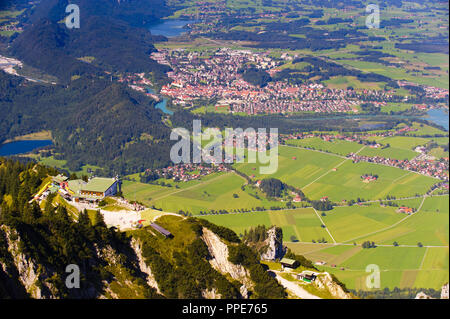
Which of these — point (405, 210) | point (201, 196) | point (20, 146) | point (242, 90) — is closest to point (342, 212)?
point (405, 210)

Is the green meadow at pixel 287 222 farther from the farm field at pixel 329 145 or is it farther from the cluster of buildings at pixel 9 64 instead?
the cluster of buildings at pixel 9 64

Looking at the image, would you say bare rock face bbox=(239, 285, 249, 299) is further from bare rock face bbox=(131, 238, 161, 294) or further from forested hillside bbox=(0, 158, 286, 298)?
bare rock face bbox=(131, 238, 161, 294)

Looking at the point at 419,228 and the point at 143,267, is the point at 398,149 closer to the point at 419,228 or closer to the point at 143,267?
the point at 419,228

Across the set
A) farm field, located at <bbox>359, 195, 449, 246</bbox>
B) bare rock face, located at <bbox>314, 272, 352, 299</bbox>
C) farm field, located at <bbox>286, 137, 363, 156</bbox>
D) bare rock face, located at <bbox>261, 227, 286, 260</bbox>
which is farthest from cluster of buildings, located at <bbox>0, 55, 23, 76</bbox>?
bare rock face, located at <bbox>314, 272, 352, 299</bbox>


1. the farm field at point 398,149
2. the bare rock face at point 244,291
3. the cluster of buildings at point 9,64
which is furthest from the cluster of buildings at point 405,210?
the cluster of buildings at point 9,64
